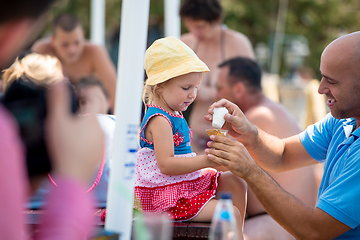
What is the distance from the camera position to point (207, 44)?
4.01 metres

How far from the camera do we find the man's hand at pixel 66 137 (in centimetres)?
84

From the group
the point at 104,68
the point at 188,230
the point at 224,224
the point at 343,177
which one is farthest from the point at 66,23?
the point at 224,224

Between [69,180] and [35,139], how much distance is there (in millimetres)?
141

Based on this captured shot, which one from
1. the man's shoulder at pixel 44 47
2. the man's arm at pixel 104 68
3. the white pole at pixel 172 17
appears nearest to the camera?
the man's shoulder at pixel 44 47

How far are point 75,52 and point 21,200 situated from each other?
3.66m

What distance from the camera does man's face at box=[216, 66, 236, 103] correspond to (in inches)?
135

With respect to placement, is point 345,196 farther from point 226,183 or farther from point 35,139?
→ point 35,139

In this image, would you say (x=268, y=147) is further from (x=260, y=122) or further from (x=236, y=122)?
(x=260, y=122)

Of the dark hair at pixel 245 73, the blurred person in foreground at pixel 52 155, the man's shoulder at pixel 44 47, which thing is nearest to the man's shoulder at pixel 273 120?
the dark hair at pixel 245 73

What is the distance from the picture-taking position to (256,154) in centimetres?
233

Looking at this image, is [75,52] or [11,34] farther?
[75,52]

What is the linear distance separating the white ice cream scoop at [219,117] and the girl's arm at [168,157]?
0.16m

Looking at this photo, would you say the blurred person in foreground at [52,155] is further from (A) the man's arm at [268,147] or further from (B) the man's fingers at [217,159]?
(A) the man's arm at [268,147]

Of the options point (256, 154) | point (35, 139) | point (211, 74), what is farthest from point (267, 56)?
point (35, 139)
